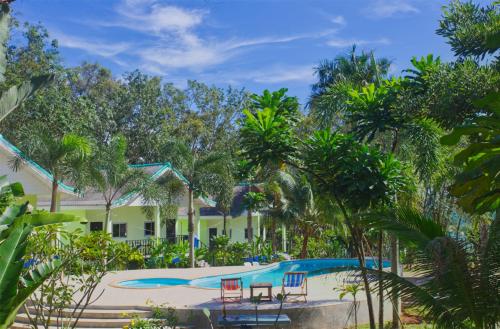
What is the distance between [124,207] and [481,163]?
95.2ft

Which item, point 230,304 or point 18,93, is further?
point 230,304

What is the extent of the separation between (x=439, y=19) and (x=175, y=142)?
51.9 ft

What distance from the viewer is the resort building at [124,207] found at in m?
21.1

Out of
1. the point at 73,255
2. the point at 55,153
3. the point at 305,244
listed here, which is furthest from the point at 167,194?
the point at 73,255

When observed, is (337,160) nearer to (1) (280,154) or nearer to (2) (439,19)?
(1) (280,154)

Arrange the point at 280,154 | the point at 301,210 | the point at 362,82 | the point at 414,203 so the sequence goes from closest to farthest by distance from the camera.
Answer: the point at 280,154, the point at 414,203, the point at 362,82, the point at 301,210

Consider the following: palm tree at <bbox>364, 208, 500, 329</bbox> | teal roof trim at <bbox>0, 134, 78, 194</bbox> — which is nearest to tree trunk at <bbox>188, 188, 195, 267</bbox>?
teal roof trim at <bbox>0, 134, 78, 194</bbox>

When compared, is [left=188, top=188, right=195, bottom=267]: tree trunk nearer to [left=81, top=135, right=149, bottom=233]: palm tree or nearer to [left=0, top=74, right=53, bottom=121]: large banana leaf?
[left=81, top=135, right=149, bottom=233]: palm tree

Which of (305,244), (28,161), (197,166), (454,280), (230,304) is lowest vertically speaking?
(230,304)

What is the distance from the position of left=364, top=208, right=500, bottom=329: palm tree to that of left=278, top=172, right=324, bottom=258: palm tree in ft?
70.8

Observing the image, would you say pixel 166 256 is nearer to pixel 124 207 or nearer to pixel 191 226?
pixel 191 226

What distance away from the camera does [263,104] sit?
1027 cm

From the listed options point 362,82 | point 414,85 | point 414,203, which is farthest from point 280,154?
point 362,82

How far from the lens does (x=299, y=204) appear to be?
2919 cm
